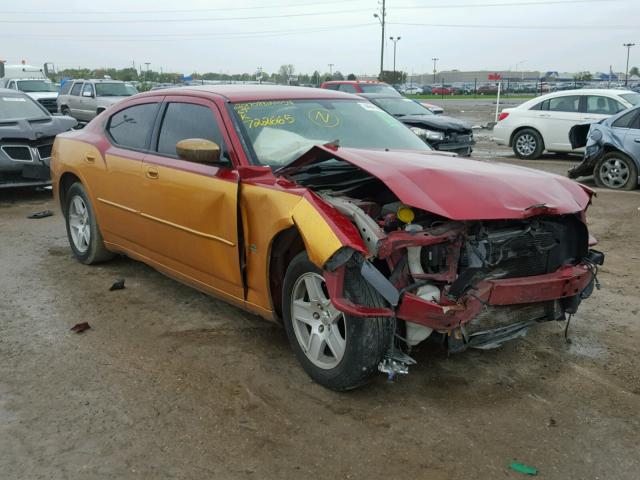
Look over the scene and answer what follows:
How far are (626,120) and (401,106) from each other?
18.5 ft

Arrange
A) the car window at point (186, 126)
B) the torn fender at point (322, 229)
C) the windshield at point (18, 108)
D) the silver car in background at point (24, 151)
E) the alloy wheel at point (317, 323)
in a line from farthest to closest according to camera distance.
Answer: the windshield at point (18, 108) < the silver car in background at point (24, 151) < the car window at point (186, 126) < the alloy wheel at point (317, 323) < the torn fender at point (322, 229)

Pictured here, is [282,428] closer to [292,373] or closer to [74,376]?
[292,373]

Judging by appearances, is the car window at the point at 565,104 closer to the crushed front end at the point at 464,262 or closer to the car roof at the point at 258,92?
the car roof at the point at 258,92

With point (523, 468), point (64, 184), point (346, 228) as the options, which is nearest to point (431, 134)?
point (64, 184)

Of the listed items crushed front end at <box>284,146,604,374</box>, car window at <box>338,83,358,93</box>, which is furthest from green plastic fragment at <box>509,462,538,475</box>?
car window at <box>338,83,358,93</box>

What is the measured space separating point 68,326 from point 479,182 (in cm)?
308

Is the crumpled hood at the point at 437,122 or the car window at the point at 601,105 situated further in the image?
the car window at the point at 601,105

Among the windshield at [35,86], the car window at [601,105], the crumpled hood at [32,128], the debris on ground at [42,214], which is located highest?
the windshield at [35,86]

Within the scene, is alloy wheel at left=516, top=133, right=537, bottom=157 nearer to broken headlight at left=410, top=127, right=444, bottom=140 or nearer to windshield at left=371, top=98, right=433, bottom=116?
windshield at left=371, top=98, right=433, bottom=116

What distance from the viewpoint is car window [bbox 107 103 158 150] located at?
199 inches

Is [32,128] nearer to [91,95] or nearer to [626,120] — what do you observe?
[626,120]

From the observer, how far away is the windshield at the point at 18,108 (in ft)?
33.5

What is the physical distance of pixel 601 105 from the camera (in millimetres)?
13562

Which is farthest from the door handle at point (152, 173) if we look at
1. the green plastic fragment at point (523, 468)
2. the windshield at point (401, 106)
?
the windshield at point (401, 106)
